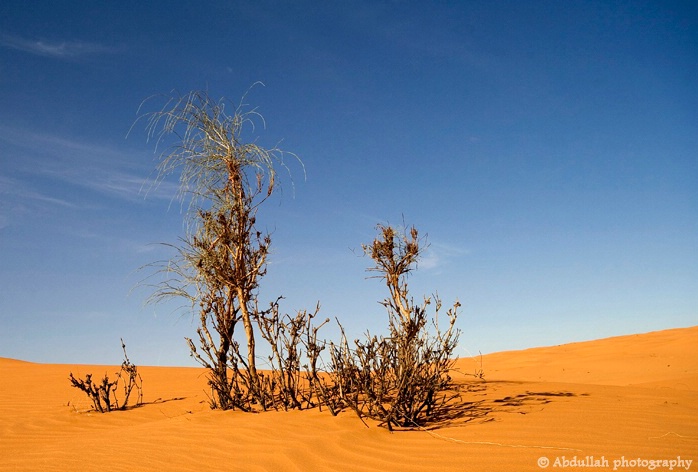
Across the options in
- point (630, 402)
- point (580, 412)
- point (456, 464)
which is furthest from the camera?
point (630, 402)

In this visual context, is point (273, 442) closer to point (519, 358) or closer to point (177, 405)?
point (177, 405)

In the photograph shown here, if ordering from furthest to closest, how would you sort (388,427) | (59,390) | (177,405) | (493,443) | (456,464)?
(59,390) < (177,405) < (388,427) < (493,443) < (456,464)

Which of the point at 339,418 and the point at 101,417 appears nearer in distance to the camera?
the point at 339,418

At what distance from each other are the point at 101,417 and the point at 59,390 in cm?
461

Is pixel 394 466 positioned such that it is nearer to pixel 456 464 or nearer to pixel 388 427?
pixel 456 464

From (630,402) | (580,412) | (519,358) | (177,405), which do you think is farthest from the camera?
(519,358)

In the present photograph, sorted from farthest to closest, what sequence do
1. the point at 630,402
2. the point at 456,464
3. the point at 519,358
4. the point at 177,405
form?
the point at 519,358 → the point at 177,405 → the point at 630,402 → the point at 456,464

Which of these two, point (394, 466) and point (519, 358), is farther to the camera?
point (519, 358)

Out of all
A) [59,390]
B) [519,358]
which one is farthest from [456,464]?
[519,358]

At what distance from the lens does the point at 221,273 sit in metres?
7.50

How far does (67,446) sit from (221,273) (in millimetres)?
2988

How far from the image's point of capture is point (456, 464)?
12.6 ft

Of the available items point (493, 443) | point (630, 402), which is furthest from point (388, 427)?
point (630, 402)

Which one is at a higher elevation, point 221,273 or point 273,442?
point 221,273
